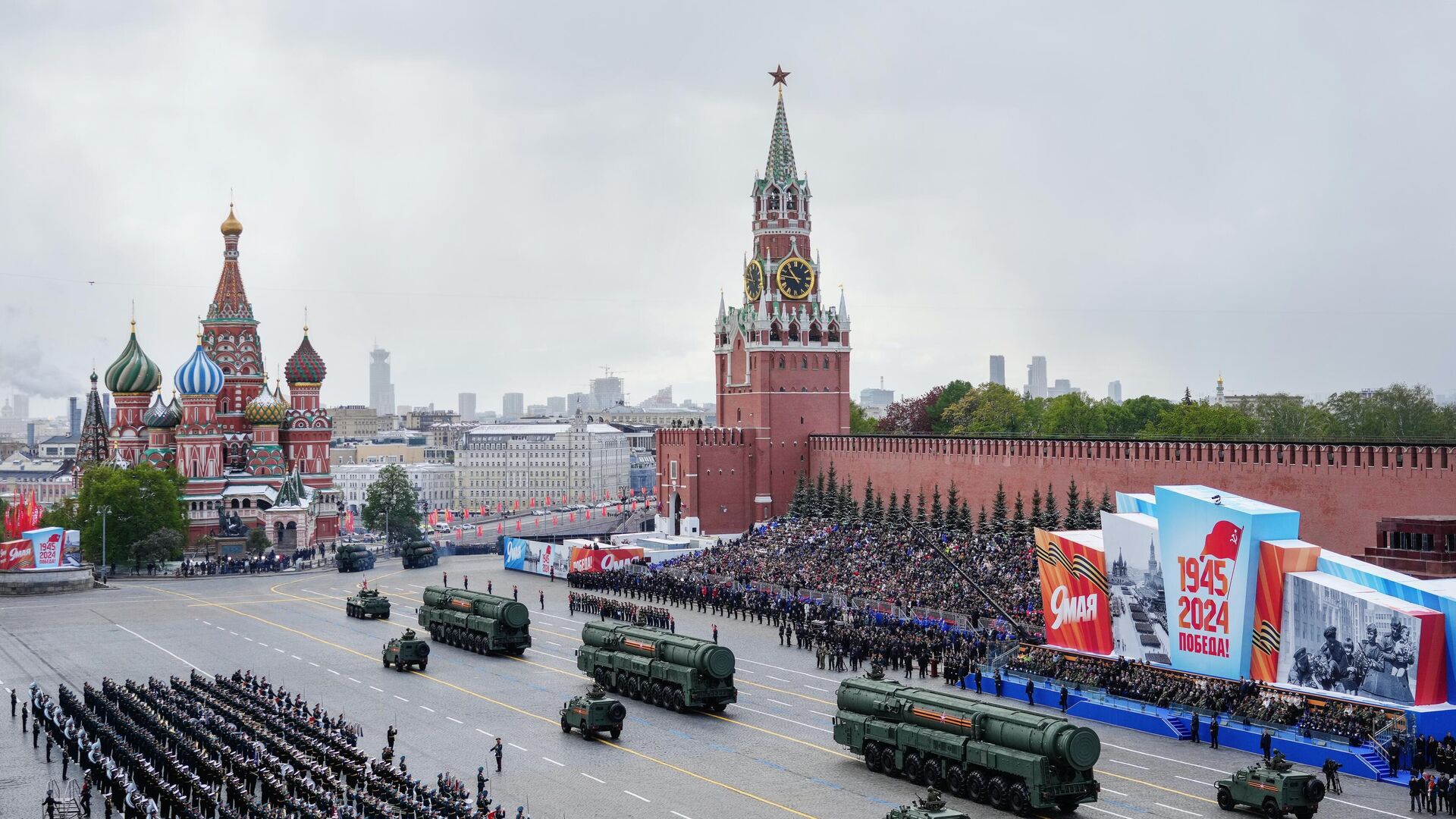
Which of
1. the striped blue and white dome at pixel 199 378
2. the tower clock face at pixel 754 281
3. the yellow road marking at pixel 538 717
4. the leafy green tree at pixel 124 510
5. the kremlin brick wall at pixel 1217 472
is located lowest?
the yellow road marking at pixel 538 717

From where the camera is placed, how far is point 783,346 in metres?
75.4

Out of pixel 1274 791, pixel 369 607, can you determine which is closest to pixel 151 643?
pixel 369 607

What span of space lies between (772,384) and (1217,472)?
29.4m

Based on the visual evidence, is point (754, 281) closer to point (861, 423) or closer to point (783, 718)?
point (861, 423)

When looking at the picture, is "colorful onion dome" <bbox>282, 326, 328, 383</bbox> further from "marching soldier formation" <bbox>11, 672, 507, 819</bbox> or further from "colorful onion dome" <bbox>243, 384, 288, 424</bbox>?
"marching soldier formation" <bbox>11, 672, 507, 819</bbox>

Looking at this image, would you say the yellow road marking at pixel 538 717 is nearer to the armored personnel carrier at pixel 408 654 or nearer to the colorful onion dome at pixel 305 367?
the armored personnel carrier at pixel 408 654

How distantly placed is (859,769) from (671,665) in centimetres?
740

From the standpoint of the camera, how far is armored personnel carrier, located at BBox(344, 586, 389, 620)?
182 feet

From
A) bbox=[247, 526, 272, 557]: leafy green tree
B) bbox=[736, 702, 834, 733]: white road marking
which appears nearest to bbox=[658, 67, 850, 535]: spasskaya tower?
bbox=[247, 526, 272, 557]: leafy green tree

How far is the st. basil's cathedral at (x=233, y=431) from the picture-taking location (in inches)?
3639

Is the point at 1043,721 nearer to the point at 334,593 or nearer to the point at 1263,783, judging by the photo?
the point at 1263,783

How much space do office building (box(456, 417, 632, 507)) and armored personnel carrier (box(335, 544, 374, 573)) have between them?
95930mm

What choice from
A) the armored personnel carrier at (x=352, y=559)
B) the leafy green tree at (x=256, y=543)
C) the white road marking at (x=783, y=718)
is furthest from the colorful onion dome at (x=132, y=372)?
the white road marking at (x=783, y=718)

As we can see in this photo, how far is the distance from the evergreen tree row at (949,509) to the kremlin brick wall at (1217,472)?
47 centimetres
